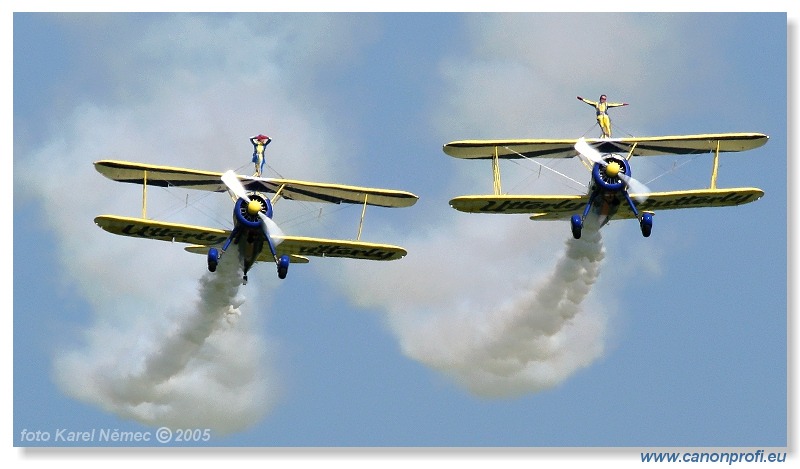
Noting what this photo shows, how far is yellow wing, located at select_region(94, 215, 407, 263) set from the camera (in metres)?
60.6

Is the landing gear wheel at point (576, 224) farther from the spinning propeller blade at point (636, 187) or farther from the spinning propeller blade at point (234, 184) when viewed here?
the spinning propeller blade at point (234, 184)

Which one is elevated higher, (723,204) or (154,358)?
(723,204)

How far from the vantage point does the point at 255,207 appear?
196 ft

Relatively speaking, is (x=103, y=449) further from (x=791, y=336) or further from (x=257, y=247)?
(x=791, y=336)

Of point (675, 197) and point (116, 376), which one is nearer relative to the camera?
point (675, 197)

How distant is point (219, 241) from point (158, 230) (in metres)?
1.85

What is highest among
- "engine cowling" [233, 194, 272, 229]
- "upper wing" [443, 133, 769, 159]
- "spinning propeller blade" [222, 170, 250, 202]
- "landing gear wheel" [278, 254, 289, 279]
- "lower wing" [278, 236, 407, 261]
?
"upper wing" [443, 133, 769, 159]

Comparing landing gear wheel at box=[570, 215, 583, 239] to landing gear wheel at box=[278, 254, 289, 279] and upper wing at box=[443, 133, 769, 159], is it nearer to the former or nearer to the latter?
upper wing at box=[443, 133, 769, 159]

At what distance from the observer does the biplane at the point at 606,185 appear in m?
60.3

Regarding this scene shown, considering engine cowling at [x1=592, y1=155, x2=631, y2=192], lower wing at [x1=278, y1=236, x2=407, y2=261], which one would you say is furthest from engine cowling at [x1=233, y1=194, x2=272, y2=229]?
engine cowling at [x1=592, y1=155, x2=631, y2=192]

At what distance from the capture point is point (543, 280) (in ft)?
216

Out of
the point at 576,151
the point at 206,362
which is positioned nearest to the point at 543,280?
the point at 576,151

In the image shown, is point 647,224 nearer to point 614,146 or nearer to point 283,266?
point 614,146

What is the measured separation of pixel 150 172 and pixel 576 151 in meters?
10.9
